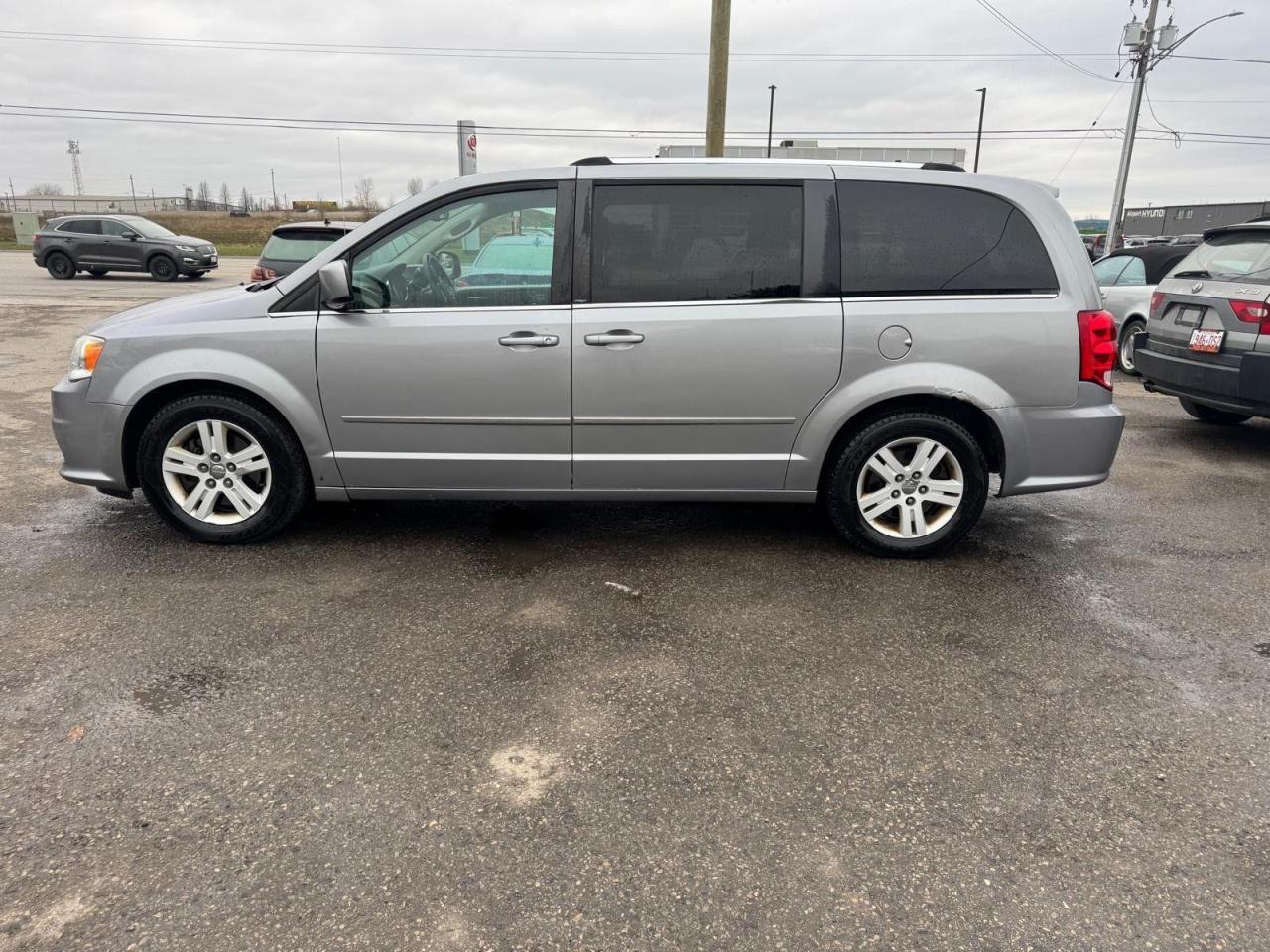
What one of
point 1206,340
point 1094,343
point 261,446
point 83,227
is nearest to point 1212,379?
point 1206,340

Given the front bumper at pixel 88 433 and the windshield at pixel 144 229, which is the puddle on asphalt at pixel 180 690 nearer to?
the front bumper at pixel 88 433

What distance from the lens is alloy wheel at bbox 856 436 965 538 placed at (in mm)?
4328

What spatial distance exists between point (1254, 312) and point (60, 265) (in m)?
25.5

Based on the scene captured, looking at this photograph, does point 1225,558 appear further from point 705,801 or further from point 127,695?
point 127,695

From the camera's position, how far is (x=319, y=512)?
A: 5.05 meters

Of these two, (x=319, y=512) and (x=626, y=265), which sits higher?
(x=626, y=265)

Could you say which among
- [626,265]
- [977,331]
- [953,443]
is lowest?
[953,443]

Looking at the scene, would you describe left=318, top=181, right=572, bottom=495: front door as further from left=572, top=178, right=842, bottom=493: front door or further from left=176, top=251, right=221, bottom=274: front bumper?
left=176, top=251, right=221, bottom=274: front bumper

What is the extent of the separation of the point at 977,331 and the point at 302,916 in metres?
3.61

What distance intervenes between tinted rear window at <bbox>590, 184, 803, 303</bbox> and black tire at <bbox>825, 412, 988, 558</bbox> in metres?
0.82

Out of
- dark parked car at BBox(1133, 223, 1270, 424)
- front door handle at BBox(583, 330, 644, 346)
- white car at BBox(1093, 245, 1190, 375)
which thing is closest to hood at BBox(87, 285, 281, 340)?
front door handle at BBox(583, 330, 644, 346)

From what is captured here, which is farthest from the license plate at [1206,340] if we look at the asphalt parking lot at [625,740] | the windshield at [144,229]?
the windshield at [144,229]

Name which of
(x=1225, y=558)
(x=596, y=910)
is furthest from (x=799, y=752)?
(x=1225, y=558)

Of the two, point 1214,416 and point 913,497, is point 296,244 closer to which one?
point 913,497
